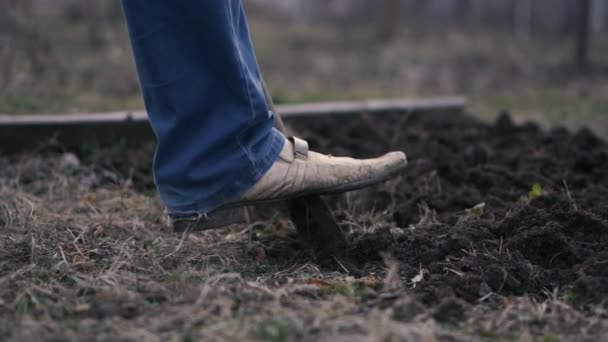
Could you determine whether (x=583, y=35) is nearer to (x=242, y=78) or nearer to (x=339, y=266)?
(x=339, y=266)

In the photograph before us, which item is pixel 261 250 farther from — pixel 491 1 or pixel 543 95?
pixel 491 1

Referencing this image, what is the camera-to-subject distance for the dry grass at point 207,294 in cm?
174

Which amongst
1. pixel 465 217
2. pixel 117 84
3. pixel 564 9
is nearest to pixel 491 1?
pixel 564 9

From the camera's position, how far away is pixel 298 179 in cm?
233

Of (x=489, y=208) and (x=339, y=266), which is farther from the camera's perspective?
(x=489, y=208)

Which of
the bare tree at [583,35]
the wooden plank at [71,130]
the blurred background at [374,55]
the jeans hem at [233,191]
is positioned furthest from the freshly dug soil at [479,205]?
the bare tree at [583,35]

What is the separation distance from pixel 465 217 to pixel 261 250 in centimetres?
76

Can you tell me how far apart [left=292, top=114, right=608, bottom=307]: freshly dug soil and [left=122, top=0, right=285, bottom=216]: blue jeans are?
1.79 ft

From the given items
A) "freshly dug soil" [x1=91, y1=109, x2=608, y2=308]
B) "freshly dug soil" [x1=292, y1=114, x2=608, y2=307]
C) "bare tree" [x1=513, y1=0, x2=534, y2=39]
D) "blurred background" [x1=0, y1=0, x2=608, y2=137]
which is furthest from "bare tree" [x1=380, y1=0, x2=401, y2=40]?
"freshly dug soil" [x1=292, y1=114, x2=608, y2=307]

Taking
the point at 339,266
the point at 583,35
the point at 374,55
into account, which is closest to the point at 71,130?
the point at 339,266

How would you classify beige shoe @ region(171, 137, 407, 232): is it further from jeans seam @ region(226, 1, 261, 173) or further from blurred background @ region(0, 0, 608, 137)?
blurred background @ region(0, 0, 608, 137)

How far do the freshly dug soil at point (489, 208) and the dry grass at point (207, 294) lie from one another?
98mm

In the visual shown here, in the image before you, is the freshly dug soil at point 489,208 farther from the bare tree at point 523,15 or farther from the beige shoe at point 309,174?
the bare tree at point 523,15

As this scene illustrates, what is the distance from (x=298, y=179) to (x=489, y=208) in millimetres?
863
